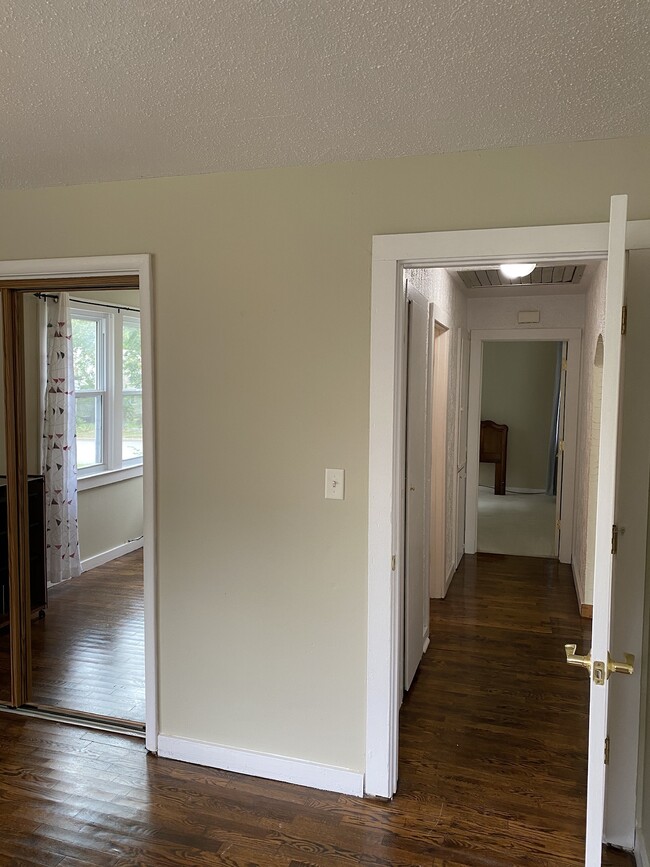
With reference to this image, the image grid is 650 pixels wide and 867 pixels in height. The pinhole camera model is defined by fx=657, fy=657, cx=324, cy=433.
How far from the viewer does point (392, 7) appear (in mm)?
1355

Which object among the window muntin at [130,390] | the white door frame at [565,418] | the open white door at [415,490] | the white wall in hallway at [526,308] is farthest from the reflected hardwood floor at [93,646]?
the white wall in hallway at [526,308]

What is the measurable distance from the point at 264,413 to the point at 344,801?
58.3 inches

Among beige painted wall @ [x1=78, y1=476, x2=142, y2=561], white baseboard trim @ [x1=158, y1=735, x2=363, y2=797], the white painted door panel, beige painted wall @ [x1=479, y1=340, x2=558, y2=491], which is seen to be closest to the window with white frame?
beige painted wall @ [x1=78, y1=476, x2=142, y2=561]

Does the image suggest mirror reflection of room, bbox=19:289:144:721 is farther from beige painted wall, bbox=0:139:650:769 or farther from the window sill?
beige painted wall, bbox=0:139:650:769

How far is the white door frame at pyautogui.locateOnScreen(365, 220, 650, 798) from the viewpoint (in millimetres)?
2168

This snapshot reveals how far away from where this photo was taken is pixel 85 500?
5055 mm

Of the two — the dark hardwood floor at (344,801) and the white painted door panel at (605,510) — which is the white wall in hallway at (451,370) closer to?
the dark hardwood floor at (344,801)

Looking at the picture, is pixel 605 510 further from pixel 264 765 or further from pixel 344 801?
pixel 264 765

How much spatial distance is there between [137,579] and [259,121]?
3848mm

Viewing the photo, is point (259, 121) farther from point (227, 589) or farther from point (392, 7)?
point (227, 589)

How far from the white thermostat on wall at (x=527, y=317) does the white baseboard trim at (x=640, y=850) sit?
451 centimetres

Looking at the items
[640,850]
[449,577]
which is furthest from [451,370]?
[640,850]

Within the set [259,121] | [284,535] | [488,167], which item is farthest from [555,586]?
[259,121]

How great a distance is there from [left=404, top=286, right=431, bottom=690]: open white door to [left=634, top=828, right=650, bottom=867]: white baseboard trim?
121 centimetres
